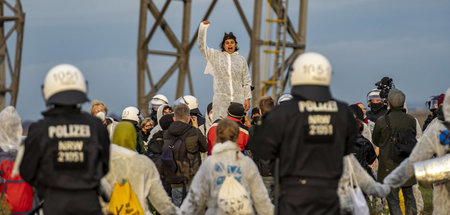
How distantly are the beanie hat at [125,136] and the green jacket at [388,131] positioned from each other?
4682 millimetres

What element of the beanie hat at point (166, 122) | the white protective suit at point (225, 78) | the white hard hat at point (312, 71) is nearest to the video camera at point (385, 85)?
the white protective suit at point (225, 78)

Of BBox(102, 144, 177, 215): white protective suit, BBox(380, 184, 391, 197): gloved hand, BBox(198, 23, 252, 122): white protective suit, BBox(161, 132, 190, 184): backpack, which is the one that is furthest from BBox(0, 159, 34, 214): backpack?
BBox(198, 23, 252, 122): white protective suit

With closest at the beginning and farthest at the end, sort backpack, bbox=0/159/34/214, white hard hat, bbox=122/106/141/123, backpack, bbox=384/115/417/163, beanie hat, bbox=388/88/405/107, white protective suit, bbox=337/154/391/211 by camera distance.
→ white protective suit, bbox=337/154/391/211 < backpack, bbox=0/159/34/214 < backpack, bbox=384/115/417/163 < beanie hat, bbox=388/88/405/107 < white hard hat, bbox=122/106/141/123

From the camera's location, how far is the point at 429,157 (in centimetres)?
827

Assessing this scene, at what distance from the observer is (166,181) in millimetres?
11359

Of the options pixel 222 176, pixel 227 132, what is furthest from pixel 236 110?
pixel 222 176

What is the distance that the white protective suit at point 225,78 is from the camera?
13.0 m

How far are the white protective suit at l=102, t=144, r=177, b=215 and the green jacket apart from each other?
15.5 ft

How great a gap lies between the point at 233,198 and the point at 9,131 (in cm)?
261

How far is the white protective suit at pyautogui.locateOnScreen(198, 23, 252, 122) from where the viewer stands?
42.6ft

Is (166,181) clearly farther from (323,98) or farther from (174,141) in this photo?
(323,98)

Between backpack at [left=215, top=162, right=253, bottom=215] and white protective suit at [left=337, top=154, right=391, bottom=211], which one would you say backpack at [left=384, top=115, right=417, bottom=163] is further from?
backpack at [left=215, top=162, right=253, bottom=215]

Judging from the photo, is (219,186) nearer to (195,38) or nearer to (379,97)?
(379,97)

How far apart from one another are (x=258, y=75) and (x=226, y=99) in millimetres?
12311
